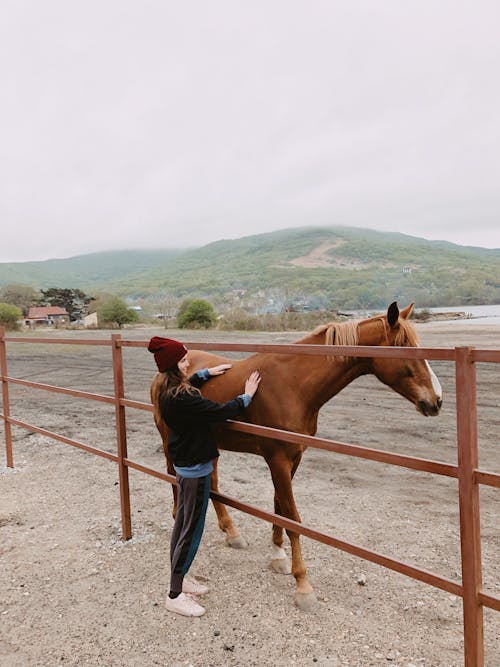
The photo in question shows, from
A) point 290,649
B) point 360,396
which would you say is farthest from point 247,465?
point 360,396

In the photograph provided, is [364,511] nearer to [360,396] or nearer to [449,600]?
[449,600]

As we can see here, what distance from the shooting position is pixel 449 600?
10.5ft

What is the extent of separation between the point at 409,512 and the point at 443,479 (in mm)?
1074

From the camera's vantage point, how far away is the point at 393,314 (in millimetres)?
3043

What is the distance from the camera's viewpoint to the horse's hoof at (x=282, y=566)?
11.8 feet

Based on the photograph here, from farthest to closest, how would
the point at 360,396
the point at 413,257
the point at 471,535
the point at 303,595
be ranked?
the point at 413,257 → the point at 360,396 → the point at 303,595 → the point at 471,535

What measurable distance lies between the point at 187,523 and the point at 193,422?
2.23ft

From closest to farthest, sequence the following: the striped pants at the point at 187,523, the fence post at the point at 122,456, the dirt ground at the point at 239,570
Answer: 1. the dirt ground at the point at 239,570
2. the striped pants at the point at 187,523
3. the fence post at the point at 122,456

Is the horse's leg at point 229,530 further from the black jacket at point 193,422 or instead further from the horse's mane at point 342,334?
the horse's mane at point 342,334

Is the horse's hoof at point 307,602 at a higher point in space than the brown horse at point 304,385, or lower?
lower

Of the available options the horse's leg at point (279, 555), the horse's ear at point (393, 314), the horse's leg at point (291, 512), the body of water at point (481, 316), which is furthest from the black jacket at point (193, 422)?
the body of water at point (481, 316)

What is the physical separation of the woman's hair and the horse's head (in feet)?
3.88

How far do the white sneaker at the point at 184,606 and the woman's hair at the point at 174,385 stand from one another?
138 cm

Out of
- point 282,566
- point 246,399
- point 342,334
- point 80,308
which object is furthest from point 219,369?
point 80,308
